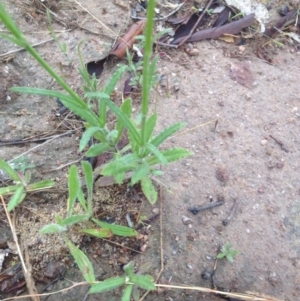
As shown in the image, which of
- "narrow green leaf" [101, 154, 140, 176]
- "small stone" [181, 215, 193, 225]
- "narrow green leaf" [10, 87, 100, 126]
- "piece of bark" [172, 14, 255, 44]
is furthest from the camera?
"piece of bark" [172, 14, 255, 44]

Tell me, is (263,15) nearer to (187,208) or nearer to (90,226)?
(187,208)

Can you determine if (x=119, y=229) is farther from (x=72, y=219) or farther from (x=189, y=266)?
(x=189, y=266)

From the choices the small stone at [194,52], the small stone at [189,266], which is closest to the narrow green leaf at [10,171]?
the small stone at [189,266]

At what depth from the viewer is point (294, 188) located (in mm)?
1932

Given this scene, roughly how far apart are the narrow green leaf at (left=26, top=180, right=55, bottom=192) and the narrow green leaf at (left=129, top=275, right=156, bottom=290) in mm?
559

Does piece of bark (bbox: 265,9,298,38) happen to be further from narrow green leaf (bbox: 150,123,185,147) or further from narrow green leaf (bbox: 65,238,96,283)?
narrow green leaf (bbox: 65,238,96,283)

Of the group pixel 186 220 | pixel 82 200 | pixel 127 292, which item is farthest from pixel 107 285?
pixel 186 220

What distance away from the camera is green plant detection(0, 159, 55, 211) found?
174cm

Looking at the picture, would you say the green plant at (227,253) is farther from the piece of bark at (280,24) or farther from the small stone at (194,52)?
the piece of bark at (280,24)

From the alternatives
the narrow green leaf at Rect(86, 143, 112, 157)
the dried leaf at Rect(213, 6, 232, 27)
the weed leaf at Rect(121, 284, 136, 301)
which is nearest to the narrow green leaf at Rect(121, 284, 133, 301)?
the weed leaf at Rect(121, 284, 136, 301)

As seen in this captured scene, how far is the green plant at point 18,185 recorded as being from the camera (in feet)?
5.70

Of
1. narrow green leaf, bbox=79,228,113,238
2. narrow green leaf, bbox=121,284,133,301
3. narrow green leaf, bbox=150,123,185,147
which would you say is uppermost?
narrow green leaf, bbox=150,123,185,147

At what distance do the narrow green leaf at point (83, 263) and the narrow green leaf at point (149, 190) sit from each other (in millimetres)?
354

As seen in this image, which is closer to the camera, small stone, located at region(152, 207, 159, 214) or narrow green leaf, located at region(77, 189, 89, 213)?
narrow green leaf, located at region(77, 189, 89, 213)
